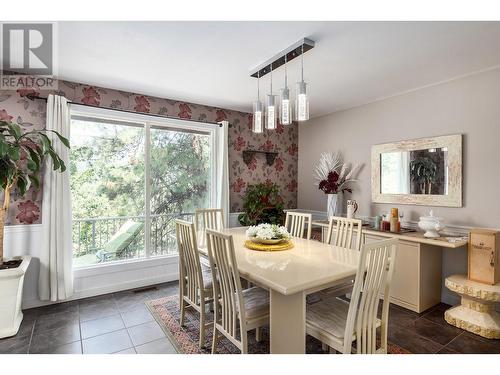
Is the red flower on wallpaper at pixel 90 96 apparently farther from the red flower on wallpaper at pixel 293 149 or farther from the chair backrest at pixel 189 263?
the red flower on wallpaper at pixel 293 149

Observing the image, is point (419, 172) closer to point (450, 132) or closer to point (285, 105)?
point (450, 132)

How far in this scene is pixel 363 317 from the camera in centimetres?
162

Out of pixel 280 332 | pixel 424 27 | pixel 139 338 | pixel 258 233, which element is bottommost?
pixel 139 338

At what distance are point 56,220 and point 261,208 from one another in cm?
244

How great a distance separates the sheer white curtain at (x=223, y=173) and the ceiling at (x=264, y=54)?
0.76 meters

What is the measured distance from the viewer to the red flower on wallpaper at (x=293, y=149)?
16.1 ft

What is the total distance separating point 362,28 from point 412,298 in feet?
8.50

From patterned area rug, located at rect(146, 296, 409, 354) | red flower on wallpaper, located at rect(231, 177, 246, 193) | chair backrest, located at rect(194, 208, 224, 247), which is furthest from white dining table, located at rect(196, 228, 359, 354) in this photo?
red flower on wallpaper, located at rect(231, 177, 246, 193)

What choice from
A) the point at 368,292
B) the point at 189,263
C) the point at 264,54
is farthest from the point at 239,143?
the point at 368,292

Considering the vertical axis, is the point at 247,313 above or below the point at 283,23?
below
